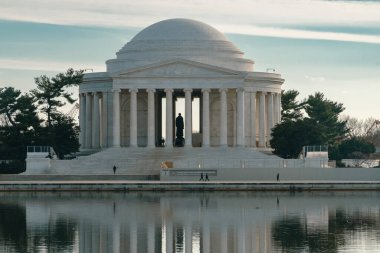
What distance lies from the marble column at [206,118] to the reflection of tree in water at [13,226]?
5448 centimetres

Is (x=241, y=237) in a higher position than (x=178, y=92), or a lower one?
lower

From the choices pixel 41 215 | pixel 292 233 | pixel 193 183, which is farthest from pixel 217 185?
pixel 292 233

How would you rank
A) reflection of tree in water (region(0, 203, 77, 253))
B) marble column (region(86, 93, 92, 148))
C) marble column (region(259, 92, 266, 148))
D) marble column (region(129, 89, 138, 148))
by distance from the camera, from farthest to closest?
1. marble column (region(86, 93, 92, 148))
2. marble column (region(259, 92, 266, 148))
3. marble column (region(129, 89, 138, 148))
4. reflection of tree in water (region(0, 203, 77, 253))

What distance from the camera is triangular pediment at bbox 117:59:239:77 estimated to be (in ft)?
470

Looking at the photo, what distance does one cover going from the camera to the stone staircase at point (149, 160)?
130 meters

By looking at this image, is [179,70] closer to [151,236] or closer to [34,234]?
[34,234]

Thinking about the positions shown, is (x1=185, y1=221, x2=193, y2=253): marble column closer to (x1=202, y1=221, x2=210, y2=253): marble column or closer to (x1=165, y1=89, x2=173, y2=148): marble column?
(x1=202, y1=221, x2=210, y2=253): marble column

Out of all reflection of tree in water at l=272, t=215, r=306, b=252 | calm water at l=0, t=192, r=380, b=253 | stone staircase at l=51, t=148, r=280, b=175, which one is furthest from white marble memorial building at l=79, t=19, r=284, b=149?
reflection of tree in water at l=272, t=215, r=306, b=252

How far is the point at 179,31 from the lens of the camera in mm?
153000

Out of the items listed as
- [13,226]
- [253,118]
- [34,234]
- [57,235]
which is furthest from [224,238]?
[253,118]

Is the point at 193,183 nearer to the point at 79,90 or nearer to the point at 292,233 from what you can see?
the point at 292,233

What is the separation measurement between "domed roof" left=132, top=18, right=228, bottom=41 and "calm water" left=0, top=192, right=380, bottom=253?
2009 inches

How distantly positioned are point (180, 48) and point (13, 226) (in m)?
77.2

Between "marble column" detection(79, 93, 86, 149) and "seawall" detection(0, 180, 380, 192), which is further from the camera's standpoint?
"marble column" detection(79, 93, 86, 149)
